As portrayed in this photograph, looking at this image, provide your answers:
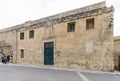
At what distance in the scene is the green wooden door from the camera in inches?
928

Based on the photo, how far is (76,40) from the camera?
68.3 ft

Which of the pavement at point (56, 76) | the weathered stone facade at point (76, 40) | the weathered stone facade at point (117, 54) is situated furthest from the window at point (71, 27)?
the pavement at point (56, 76)

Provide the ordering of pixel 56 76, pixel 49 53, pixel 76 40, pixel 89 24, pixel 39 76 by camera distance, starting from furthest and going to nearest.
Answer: pixel 49 53 < pixel 76 40 < pixel 89 24 < pixel 56 76 < pixel 39 76

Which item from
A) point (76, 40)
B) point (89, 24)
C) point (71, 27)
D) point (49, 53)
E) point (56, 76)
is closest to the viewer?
point (56, 76)

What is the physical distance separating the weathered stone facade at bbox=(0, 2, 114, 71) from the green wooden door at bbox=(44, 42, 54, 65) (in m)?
0.35

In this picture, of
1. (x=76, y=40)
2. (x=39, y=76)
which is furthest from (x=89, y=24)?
(x=39, y=76)

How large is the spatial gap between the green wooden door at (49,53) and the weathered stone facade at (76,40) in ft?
1.14

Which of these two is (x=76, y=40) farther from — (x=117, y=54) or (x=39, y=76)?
(x=39, y=76)

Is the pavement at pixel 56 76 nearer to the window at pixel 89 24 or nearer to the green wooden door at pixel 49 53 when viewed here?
the window at pixel 89 24

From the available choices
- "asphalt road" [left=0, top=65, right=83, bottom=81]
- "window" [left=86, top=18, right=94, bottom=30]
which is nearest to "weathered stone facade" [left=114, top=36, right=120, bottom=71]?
"window" [left=86, top=18, right=94, bottom=30]

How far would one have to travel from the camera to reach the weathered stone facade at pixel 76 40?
1842 cm

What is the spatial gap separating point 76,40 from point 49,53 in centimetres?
429

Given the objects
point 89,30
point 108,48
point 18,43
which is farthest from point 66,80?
point 18,43

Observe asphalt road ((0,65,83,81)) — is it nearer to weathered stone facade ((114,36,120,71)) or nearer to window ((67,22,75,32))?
window ((67,22,75,32))
